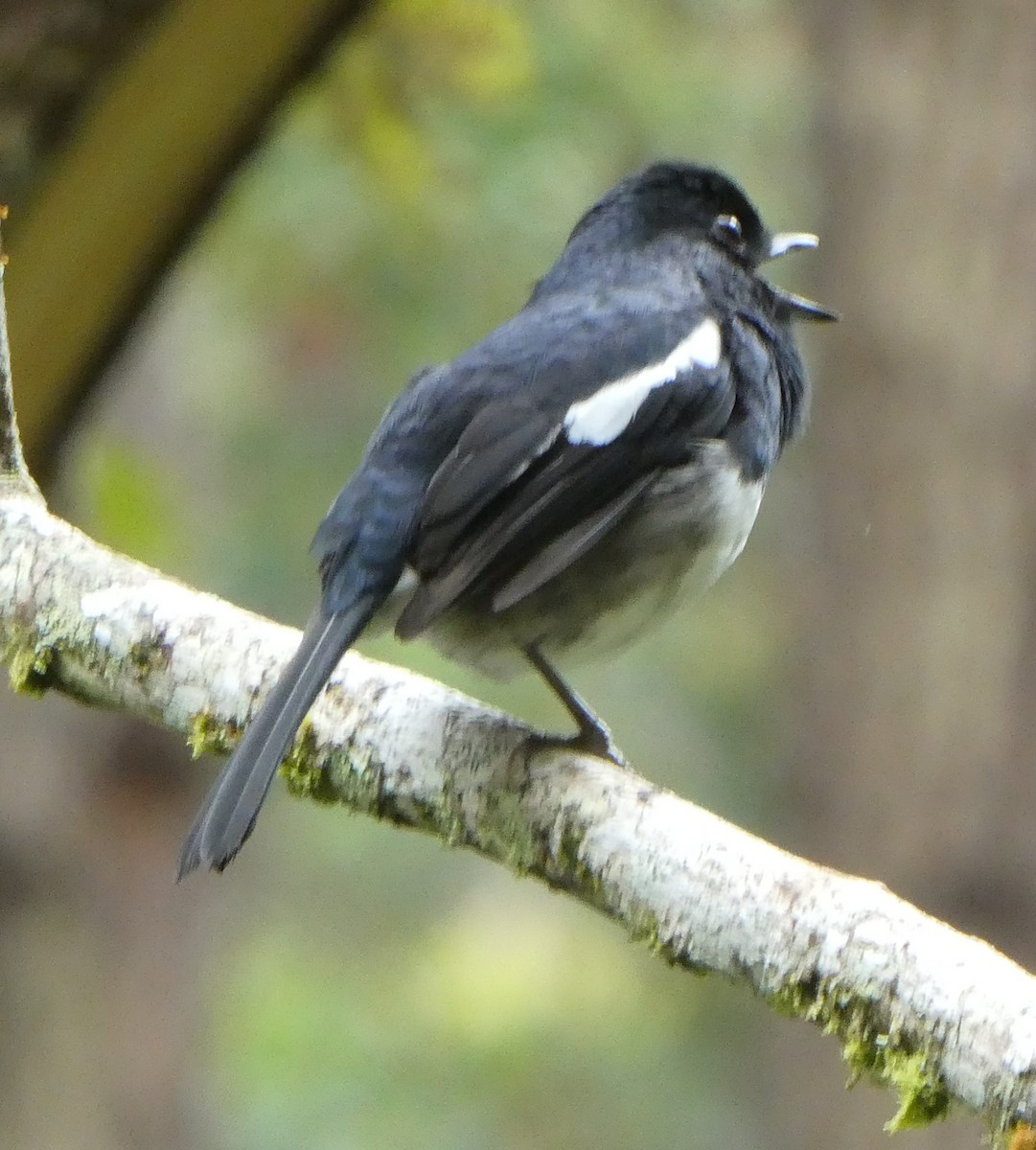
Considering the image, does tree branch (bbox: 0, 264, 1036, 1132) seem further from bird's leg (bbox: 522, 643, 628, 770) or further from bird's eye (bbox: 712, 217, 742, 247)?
bird's eye (bbox: 712, 217, 742, 247)

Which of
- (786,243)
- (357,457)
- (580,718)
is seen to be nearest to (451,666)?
(357,457)

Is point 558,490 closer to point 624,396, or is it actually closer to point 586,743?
point 624,396

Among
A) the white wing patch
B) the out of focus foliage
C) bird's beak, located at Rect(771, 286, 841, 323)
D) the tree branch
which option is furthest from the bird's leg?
the out of focus foliage

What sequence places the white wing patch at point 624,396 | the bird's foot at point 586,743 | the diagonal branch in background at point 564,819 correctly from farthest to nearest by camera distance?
the white wing patch at point 624,396, the bird's foot at point 586,743, the diagonal branch in background at point 564,819

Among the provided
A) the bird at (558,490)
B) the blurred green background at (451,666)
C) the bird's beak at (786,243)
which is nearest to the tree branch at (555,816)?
the bird at (558,490)

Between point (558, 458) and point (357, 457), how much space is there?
380cm

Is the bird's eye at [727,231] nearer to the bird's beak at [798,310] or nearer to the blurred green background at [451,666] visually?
the bird's beak at [798,310]

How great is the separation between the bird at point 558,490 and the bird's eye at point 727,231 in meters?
0.31

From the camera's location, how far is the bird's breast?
2.96 metres

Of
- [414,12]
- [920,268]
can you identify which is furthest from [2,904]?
[920,268]

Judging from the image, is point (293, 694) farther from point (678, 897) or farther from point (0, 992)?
point (0, 992)

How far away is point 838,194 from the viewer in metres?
5.10

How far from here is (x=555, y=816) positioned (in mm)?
2469

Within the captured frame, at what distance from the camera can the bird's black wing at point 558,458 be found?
110 inches
